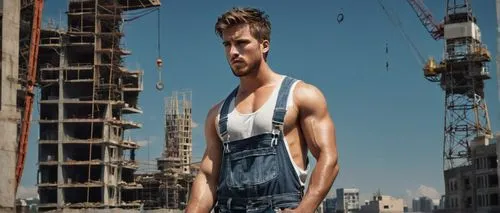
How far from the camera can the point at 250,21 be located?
19.8ft

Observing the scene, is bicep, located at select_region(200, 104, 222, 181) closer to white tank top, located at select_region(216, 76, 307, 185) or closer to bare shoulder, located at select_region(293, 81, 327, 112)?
white tank top, located at select_region(216, 76, 307, 185)

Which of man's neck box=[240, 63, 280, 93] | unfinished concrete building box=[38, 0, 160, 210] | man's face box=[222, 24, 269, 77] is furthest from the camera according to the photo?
unfinished concrete building box=[38, 0, 160, 210]

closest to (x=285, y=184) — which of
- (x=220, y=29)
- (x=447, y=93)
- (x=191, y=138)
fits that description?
(x=220, y=29)

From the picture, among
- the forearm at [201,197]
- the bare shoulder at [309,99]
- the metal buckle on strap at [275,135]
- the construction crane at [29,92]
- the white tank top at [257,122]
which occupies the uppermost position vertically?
the construction crane at [29,92]

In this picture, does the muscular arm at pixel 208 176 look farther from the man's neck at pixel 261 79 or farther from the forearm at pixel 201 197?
the man's neck at pixel 261 79

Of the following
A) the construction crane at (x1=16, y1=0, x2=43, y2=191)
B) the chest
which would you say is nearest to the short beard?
the chest

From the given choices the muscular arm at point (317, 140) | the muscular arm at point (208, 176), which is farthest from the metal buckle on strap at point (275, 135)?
the muscular arm at point (208, 176)

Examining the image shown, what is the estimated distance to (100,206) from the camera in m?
108

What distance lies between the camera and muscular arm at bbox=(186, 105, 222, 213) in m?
6.26

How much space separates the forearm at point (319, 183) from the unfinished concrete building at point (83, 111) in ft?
346

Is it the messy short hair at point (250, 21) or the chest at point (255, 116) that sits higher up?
the messy short hair at point (250, 21)

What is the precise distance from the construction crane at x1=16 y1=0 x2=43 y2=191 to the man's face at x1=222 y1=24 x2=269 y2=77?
85.3 meters

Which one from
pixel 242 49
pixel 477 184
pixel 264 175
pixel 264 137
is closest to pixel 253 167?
pixel 264 175

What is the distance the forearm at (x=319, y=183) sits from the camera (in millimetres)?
5645
